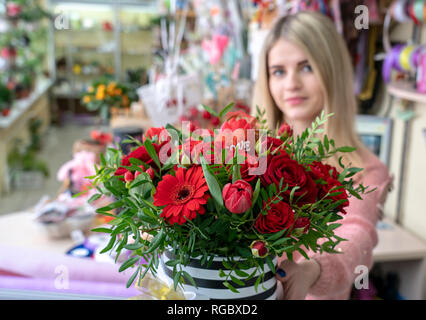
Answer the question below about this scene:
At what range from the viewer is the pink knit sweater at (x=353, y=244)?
2.80 feet

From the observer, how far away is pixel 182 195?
0.56m

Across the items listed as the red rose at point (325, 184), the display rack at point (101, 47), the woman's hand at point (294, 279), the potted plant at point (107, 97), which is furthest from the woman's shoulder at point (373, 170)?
the display rack at point (101, 47)

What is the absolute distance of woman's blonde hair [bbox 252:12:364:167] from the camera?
41.1 inches

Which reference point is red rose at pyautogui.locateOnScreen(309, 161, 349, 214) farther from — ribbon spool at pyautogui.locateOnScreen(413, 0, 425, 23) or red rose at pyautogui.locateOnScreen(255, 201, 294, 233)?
ribbon spool at pyautogui.locateOnScreen(413, 0, 425, 23)

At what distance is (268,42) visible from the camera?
3.64ft

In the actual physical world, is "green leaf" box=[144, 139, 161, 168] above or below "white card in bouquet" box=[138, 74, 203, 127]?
above

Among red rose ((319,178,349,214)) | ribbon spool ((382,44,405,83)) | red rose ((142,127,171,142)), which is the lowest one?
red rose ((319,178,349,214))

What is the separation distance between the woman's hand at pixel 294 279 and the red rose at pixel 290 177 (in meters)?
0.19

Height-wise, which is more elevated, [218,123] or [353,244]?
[218,123]

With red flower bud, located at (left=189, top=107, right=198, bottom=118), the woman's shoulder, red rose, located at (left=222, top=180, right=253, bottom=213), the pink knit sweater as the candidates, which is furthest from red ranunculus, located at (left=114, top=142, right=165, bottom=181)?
red flower bud, located at (left=189, top=107, right=198, bottom=118)

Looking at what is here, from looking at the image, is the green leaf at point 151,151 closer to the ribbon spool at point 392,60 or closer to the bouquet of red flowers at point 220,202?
the bouquet of red flowers at point 220,202

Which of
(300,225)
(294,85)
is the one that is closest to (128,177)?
(300,225)

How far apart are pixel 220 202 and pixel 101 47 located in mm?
7912

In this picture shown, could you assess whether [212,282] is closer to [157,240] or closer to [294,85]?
[157,240]
